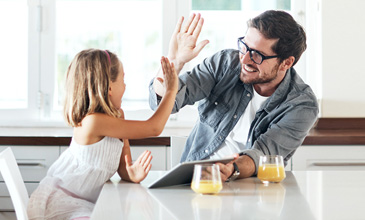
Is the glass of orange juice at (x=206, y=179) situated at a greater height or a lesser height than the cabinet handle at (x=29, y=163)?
greater

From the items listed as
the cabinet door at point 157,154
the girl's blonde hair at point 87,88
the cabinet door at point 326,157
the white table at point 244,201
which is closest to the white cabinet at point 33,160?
the cabinet door at point 157,154

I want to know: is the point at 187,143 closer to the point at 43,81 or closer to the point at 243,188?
the point at 243,188

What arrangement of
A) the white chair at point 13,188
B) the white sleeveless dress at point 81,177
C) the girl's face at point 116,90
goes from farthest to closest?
the girl's face at point 116,90, the white sleeveless dress at point 81,177, the white chair at point 13,188

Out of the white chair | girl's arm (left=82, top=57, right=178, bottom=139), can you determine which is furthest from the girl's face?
the white chair

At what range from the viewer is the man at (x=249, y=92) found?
6.78ft

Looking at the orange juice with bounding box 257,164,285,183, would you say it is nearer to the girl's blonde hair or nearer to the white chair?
the girl's blonde hair

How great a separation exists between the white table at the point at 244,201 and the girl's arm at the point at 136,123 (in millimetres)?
162

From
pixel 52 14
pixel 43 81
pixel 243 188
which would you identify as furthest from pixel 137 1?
pixel 243 188

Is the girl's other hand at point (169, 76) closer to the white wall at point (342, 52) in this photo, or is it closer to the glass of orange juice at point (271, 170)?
the glass of orange juice at point (271, 170)

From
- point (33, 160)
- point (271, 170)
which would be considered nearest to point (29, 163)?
point (33, 160)

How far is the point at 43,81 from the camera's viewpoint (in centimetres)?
347

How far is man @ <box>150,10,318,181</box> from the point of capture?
207 cm

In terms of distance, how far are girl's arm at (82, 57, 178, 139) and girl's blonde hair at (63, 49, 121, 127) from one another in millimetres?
49

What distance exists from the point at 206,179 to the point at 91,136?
52 cm
